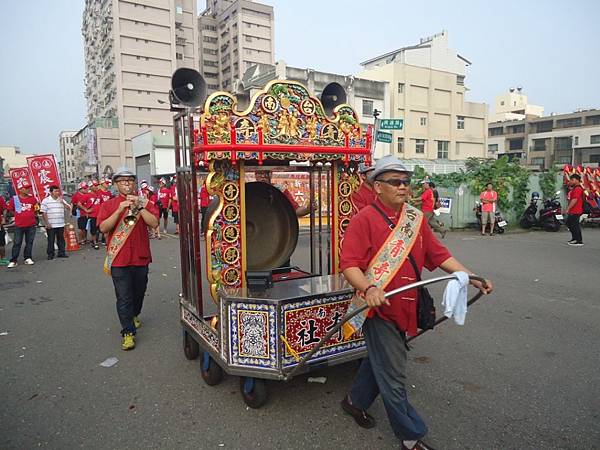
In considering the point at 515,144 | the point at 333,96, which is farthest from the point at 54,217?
the point at 515,144

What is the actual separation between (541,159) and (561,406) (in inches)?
2382

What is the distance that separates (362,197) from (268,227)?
111 centimetres

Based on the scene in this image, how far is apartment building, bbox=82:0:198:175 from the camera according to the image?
5062 cm

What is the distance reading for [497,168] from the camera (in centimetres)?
1362

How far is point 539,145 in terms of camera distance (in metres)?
55.5

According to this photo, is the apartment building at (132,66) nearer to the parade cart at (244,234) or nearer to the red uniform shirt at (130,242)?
the red uniform shirt at (130,242)

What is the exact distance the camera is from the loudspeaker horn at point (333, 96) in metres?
4.15

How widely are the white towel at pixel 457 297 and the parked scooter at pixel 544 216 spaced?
12.6m

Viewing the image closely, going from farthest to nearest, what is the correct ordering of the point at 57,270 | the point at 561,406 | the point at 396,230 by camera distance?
the point at 57,270 → the point at 561,406 → the point at 396,230

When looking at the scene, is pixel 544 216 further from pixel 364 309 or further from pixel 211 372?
pixel 364 309

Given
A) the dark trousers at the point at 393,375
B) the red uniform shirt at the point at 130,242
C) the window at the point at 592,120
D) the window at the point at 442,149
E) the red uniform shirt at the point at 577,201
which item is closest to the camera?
the dark trousers at the point at 393,375

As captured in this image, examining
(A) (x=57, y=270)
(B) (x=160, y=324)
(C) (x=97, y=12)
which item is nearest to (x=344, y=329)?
(B) (x=160, y=324)

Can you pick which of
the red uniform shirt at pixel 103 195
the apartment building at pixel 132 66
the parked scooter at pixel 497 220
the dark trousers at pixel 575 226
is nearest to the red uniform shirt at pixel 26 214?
the red uniform shirt at pixel 103 195

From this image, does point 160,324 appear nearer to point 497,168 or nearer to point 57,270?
point 57,270
